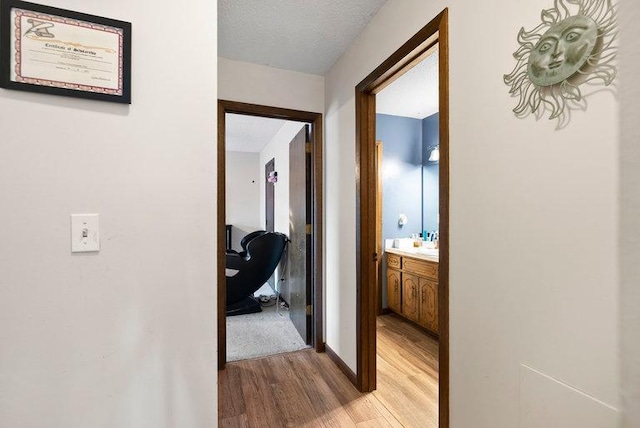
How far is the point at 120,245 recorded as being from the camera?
0.98 metres

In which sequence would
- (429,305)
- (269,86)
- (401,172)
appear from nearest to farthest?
1. (269,86)
2. (429,305)
3. (401,172)

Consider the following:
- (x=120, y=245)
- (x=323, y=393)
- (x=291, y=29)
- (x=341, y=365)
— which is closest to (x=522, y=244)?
(x=120, y=245)

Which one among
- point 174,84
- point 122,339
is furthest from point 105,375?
point 174,84

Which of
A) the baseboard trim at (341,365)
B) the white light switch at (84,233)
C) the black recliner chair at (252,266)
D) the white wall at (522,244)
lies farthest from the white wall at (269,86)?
the baseboard trim at (341,365)

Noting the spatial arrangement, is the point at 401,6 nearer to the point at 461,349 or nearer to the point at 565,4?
the point at 565,4

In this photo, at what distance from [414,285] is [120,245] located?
2848mm

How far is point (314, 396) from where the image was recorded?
2.03m

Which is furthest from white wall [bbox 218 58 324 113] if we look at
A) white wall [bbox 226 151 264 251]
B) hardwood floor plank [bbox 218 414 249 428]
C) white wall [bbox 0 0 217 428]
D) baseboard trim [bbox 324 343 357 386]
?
white wall [bbox 226 151 264 251]

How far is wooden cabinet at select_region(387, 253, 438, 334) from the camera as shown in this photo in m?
2.90

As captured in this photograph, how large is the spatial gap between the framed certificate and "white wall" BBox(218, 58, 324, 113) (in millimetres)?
1501

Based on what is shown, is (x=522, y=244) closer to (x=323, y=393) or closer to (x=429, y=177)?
(x=323, y=393)

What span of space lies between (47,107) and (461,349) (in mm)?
1762

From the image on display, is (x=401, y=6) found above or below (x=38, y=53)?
above

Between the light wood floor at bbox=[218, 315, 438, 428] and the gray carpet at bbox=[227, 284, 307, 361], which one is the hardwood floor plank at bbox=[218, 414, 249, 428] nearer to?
the light wood floor at bbox=[218, 315, 438, 428]
